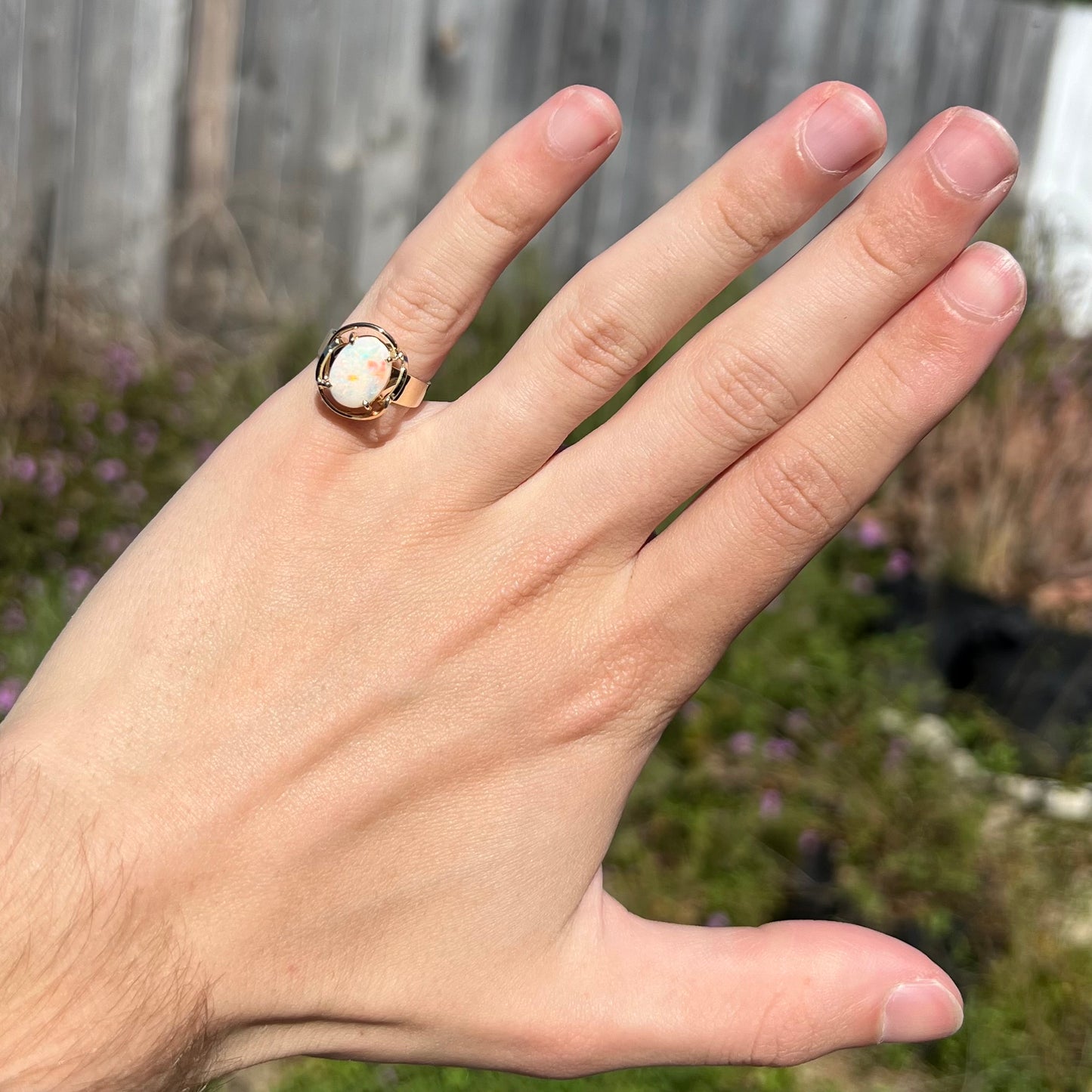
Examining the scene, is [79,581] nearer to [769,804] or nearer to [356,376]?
[769,804]

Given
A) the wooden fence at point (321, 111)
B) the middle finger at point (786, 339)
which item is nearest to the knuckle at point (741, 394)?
the middle finger at point (786, 339)

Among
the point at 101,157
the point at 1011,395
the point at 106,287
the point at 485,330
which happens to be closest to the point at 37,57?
the point at 101,157

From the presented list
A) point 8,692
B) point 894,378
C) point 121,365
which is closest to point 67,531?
point 8,692

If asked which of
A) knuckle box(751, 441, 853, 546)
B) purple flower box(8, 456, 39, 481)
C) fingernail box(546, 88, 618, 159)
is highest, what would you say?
fingernail box(546, 88, 618, 159)

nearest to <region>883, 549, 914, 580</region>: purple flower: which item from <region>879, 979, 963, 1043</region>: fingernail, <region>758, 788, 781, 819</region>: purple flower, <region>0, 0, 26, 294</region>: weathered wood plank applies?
<region>758, 788, 781, 819</region>: purple flower

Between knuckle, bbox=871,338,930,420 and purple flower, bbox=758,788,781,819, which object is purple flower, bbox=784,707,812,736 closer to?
purple flower, bbox=758,788,781,819

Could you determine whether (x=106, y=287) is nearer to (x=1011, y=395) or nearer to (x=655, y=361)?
(x=655, y=361)
